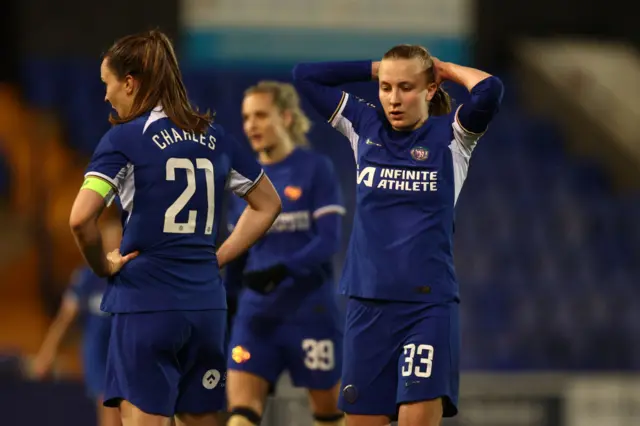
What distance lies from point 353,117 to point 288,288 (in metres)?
1.30

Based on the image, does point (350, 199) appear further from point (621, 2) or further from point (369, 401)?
point (369, 401)

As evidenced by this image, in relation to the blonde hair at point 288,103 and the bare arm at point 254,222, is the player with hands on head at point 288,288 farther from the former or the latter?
the bare arm at point 254,222

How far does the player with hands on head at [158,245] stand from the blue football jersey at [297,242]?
160 cm

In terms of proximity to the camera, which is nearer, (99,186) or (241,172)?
(99,186)

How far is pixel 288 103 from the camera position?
6.08 m

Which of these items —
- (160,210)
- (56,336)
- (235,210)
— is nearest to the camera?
(160,210)

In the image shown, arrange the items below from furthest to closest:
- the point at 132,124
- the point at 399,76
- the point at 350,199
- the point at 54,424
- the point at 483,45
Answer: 1. the point at 483,45
2. the point at 350,199
3. the point at 54,424
4. the point at 399,76
5. the point at 132,124

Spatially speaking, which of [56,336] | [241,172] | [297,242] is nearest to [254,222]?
[241,172]

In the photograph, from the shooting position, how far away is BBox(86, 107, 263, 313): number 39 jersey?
4.17 m

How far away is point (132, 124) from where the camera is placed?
421 centimetres

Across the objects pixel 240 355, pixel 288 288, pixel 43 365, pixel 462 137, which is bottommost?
pixel 43 365

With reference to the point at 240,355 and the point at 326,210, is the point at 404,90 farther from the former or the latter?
the point at 240,355

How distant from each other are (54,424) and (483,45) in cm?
810

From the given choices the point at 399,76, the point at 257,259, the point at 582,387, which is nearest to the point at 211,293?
the point at 399,76
